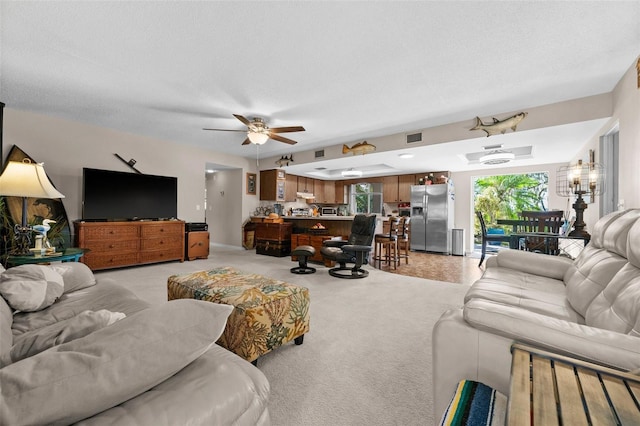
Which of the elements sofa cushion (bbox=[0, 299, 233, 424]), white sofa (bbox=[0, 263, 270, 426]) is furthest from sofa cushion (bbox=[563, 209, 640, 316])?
sofa cushion (bbox=[0, 299, 233, 424])

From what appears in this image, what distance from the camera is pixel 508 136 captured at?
13.4 feet

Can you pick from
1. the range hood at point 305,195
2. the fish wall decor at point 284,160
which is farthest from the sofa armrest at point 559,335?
the range hood at point 305,195

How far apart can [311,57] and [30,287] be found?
2.66 metres

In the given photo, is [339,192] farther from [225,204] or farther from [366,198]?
[225,204]

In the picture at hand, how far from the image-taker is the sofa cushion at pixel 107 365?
54 cm

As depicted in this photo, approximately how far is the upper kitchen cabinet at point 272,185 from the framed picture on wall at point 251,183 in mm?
196

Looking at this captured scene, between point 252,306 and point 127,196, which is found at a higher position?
point 127,196

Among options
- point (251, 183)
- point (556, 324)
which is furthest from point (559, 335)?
point (251, 183)

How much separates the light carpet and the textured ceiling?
250 centimetres

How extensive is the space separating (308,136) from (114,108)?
3065mm

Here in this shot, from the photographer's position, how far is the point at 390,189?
841cm

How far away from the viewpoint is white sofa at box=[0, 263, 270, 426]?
56 centimetres

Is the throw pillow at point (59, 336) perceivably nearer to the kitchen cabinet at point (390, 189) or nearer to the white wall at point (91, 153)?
the white wall at point (91, 153)

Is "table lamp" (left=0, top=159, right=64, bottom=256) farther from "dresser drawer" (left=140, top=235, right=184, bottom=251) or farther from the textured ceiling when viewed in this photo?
"dresser drawer" (left=140, top=235, right=184, bottom=251)
